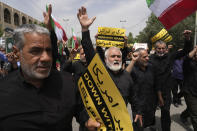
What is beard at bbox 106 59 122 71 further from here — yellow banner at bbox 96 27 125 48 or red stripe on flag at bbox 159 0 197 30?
yellow banner at bbox 96 27 125 48

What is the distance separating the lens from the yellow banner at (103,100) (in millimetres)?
1344

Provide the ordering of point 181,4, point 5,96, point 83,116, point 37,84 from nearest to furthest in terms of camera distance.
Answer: point 5,96, point 37,84, point 83,116, point 181,4

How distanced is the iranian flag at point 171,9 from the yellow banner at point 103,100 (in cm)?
189

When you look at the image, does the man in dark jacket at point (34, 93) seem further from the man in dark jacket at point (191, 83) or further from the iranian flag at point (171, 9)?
the man in dark jacket at point (191, 83)

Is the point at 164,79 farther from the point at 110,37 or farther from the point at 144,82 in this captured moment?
the point at 110,37

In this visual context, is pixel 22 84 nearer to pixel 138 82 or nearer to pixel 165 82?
pixel 138 82

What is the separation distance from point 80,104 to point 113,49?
1.23 m

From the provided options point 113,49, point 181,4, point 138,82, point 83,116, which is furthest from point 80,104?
point 181,4

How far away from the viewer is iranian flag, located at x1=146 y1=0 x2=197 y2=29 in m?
2.41

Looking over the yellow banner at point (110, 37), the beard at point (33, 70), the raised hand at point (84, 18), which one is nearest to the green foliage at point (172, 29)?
the yellow banner at point (110, 37)

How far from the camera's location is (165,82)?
3.26 metres

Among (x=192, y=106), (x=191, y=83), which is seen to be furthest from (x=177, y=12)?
(x=192, y=106)

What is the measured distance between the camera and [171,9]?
2.60 metres

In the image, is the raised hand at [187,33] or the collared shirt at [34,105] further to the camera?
the raised hand at [187,33]
